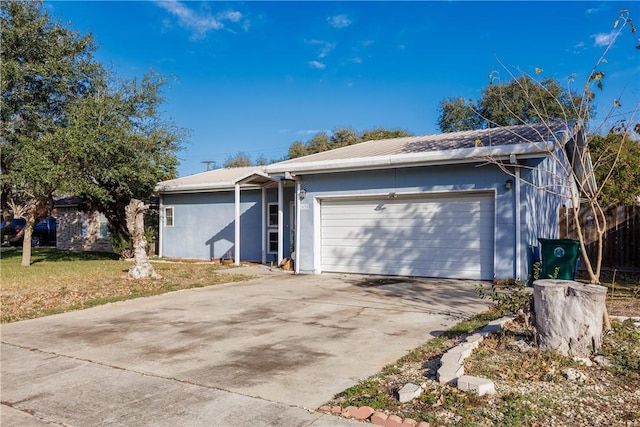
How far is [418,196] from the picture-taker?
37.9ft

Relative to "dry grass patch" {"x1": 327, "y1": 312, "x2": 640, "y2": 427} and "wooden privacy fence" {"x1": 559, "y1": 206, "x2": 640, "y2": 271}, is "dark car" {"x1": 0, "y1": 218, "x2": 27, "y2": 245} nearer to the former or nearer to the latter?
"wooden privacy fence" {"x1": 559, "y1": 206, "x2": 640, "y2": 271}

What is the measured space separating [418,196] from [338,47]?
9.54m

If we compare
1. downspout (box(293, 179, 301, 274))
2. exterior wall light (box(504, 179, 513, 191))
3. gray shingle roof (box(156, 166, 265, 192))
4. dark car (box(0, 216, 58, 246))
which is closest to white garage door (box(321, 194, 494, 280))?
exterior wall light (box(504, 179, 513, 191))

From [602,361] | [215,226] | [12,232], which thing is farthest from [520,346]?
[12,232]

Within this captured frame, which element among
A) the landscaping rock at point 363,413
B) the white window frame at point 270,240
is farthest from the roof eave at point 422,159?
the landscaping rock at point 363,413

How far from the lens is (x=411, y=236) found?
11.6m

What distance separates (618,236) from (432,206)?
19.2ft

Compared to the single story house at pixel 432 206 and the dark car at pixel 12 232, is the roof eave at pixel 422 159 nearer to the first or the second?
the single story house at pixel 432 206

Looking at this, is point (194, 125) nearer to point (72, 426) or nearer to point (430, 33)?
point (430, 33)

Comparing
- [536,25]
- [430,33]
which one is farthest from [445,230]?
[430,33]

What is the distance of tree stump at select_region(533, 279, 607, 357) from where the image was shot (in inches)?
178

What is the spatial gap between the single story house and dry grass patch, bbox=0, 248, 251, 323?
2.83 metres

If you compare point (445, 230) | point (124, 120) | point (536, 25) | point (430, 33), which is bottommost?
point (445, 230)

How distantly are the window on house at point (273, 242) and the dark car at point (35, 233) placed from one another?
19.2 metres
